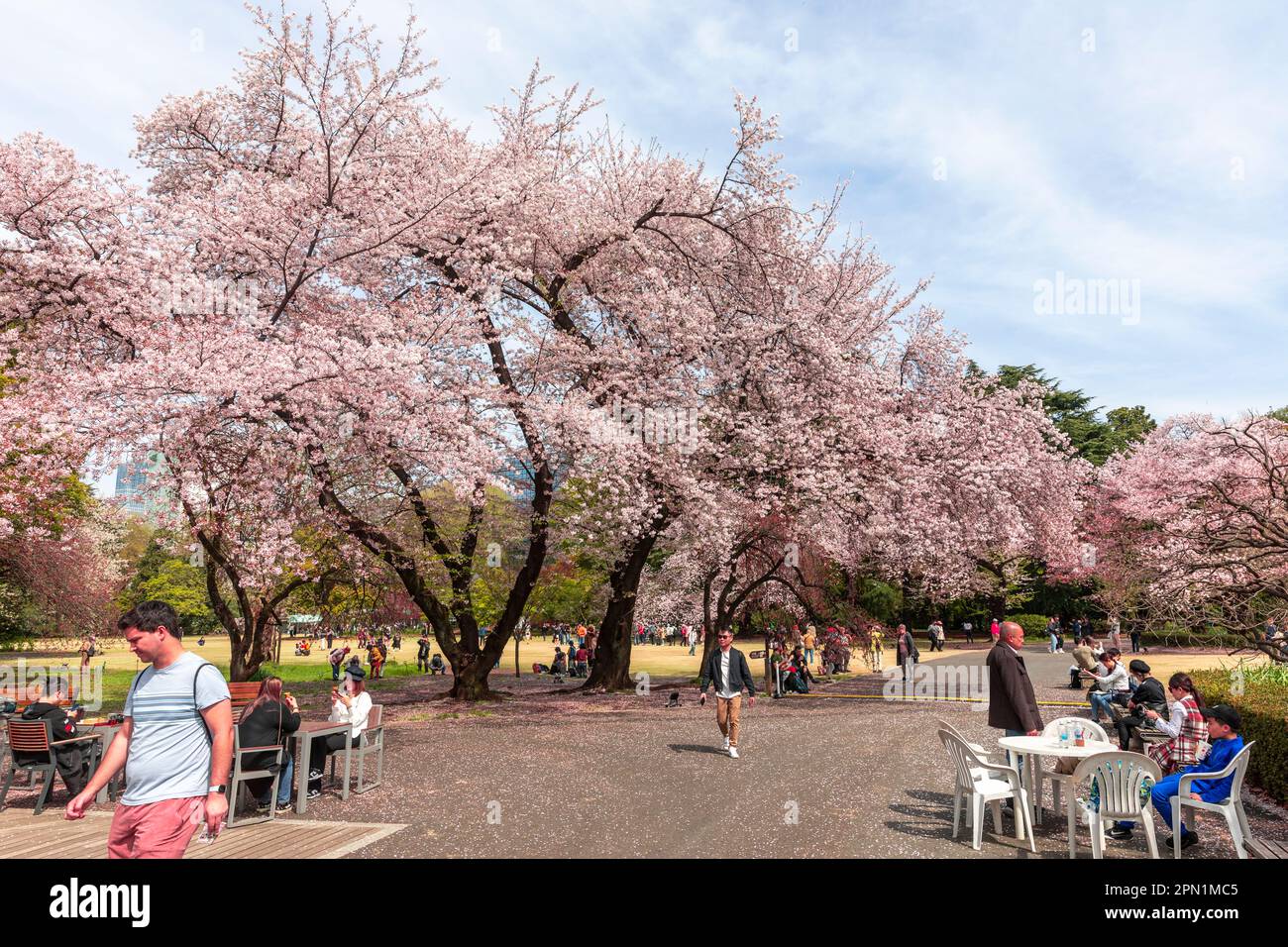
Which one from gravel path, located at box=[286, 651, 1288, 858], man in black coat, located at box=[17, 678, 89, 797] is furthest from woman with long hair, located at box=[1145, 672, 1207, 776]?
man in black coat, located at box=[17, 678, 89, 797]

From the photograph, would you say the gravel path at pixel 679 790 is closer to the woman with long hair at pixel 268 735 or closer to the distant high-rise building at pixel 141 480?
the woman with long hair at pixel 268 735

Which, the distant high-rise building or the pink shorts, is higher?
the distant high-rise building

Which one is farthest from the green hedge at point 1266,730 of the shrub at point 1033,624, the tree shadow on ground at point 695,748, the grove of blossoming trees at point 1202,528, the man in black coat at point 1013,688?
the shrub at point 1033,624

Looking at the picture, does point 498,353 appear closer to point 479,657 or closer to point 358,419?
point 358,419

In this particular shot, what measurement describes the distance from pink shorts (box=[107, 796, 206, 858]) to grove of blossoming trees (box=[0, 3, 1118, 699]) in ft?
31.1

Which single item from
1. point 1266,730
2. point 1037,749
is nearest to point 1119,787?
point 1037,749

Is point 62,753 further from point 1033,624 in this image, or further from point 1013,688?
point 1033,624

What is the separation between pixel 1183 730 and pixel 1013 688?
5.55 ft

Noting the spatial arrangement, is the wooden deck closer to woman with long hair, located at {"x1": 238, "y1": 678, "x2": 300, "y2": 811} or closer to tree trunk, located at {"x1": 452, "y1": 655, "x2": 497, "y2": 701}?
woman with long hair, located at {"x1": 238, "y1": 678, "x2": 300, "y2": 811}

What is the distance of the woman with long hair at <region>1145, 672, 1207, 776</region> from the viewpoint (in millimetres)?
A: 7676

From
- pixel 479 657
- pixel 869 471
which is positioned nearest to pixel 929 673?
pixel 869 471

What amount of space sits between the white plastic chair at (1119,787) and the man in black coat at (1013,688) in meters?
1.16
